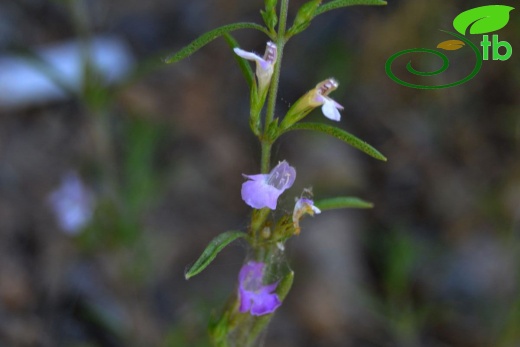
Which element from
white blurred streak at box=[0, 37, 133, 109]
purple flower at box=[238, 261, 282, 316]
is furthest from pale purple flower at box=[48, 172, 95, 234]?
purple flower at box=[238, 261, 282, 316]

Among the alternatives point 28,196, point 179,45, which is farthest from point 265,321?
point 179,45

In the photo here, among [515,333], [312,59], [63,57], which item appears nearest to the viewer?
[515,333]

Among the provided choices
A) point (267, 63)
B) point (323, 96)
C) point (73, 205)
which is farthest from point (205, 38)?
point (73, 205)

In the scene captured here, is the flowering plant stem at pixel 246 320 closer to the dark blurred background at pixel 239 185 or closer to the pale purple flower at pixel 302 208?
the pale purple flower at pixel 302 208

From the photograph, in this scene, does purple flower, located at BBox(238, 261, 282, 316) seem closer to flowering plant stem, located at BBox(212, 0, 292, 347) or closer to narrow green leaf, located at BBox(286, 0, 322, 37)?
flowering plant stem, located at BBox(212, 0, 292, 347)

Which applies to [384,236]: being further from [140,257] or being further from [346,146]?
[140,257]
